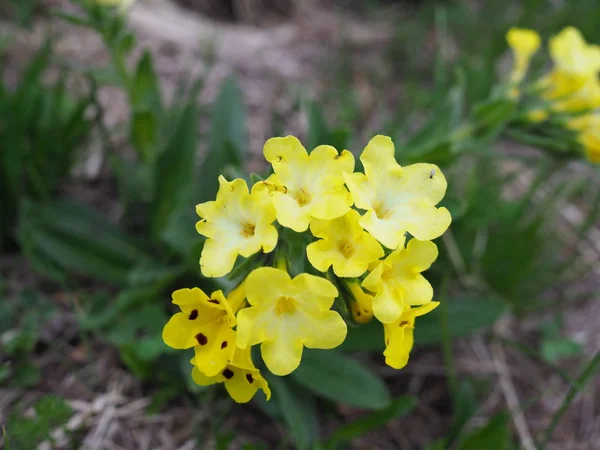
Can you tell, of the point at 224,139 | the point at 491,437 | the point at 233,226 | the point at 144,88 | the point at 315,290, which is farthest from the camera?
the point at 224,139

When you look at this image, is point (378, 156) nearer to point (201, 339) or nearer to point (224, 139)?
point (201, 339)

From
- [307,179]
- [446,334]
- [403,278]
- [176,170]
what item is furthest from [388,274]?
[176,170]

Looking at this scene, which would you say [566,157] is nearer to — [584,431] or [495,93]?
[495,93]

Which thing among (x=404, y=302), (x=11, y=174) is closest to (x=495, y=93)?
(x=404, y=302)

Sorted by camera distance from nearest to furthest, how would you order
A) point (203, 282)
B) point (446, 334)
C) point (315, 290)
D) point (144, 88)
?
1. point (315, 290)
2. point (446, 334)
3. point (203, 282)
4. point (144, 88)

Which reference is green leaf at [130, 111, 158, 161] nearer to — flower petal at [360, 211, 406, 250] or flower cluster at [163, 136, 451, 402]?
flower cluster at [163, 136, 451, 402]

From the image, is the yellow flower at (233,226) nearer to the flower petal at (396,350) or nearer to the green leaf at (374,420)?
the flower petal at (396,350)

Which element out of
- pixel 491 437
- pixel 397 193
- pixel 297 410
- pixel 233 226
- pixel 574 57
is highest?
pixel 574 57
